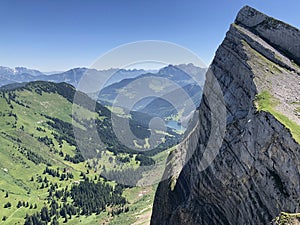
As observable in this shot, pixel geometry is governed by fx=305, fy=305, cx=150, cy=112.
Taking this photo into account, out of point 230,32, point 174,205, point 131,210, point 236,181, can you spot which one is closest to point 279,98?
point 236,181

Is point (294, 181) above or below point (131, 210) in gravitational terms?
above

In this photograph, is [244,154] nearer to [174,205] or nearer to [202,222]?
[202,222]

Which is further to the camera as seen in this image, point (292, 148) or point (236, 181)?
point (236, 181)

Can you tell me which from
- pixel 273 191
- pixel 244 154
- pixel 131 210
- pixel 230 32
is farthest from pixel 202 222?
pixel 131 210

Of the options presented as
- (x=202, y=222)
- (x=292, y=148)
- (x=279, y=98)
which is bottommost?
(x=202, y=222)

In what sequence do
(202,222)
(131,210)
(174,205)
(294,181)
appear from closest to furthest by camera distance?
(294,181) → (202,222) → (174,205) → (131,210)

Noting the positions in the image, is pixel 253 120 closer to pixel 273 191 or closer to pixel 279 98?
pixel 279 98

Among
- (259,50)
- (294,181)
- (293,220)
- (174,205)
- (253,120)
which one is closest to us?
(293,220)
